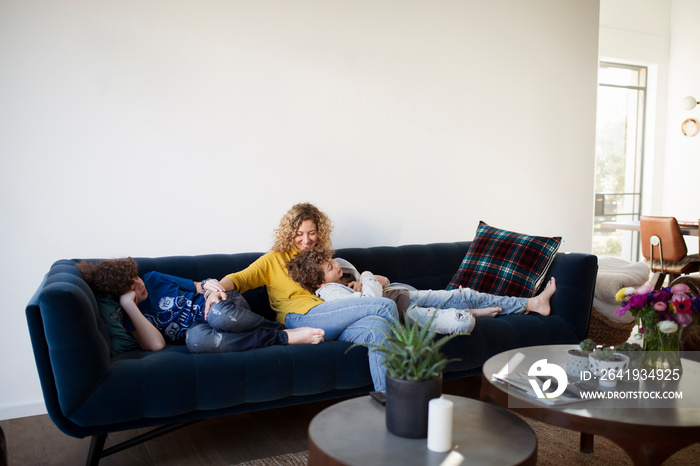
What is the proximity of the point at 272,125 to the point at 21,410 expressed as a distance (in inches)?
76.3

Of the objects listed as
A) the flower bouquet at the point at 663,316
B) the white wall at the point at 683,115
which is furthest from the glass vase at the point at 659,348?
the white wall at the point at 683,115

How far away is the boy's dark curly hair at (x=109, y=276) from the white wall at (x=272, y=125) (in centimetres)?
53

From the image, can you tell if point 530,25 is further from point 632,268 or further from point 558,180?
point 632,268

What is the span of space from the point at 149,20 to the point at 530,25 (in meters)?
2.68

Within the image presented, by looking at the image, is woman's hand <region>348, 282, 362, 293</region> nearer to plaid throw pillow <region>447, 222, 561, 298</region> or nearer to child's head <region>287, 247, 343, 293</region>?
child's head <region>287, 247, 343, 293</region>

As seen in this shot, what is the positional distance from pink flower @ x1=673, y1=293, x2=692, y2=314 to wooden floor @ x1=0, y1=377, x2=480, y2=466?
1.50 meters

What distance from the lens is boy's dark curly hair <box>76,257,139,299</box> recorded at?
229 centimetres

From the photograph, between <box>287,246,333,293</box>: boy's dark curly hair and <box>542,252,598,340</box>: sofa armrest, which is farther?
<box>542,252,598,340</box>: sofa armrest

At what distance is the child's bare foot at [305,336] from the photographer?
2.34 meters

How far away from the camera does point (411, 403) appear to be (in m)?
1.46

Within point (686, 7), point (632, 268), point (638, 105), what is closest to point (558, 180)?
point (632, 268)

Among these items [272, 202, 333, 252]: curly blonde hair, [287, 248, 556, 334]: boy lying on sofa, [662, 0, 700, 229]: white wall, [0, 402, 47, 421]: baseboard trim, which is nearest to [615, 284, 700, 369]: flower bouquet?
[287, 248, 556, 334]: boy lying on sofa

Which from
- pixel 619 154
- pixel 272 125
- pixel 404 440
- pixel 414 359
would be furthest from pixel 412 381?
pixel 619 154

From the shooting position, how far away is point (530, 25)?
4.07 m
